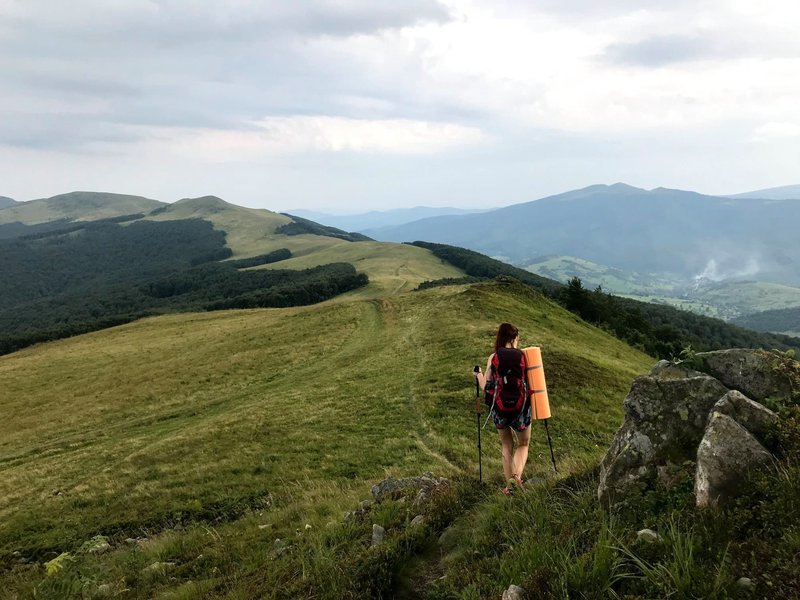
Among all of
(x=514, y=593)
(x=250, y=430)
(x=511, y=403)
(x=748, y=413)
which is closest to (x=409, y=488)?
(x=511, y=403)

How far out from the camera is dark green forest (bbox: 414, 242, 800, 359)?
62.4 m

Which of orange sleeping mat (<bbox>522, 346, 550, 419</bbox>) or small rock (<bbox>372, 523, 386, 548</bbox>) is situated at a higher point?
orange sleeping mat (<bbox>522, 346, 550, 419</bbox>)

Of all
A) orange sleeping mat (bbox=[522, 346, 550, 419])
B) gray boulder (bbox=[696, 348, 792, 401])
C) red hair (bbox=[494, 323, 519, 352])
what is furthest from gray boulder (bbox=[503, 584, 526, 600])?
red hair (bbox=[494, 323, 519, 352])

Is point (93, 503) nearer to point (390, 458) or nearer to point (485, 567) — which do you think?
point (390, 458)

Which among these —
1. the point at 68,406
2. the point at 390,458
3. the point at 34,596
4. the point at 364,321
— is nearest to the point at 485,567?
the point at 34,596

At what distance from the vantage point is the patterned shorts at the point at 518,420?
9.49 metres

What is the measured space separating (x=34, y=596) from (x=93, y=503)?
327 inches

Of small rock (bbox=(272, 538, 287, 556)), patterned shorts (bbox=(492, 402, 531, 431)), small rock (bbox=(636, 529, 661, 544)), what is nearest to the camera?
small rock (bbox=(636, 529, 661, 544))

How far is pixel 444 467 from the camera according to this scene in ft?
50.0

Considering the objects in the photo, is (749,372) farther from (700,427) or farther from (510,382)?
(510,382)

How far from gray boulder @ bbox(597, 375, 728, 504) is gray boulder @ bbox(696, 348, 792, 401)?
0.37 metres

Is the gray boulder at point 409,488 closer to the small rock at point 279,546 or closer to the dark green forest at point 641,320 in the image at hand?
the small rock at point 279,546

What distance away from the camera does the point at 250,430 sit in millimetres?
21000

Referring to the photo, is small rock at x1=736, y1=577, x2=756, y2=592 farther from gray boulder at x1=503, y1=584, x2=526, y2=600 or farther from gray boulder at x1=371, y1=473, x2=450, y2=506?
gray boulder at x1=371, y1=473, x2=450, y2=506
